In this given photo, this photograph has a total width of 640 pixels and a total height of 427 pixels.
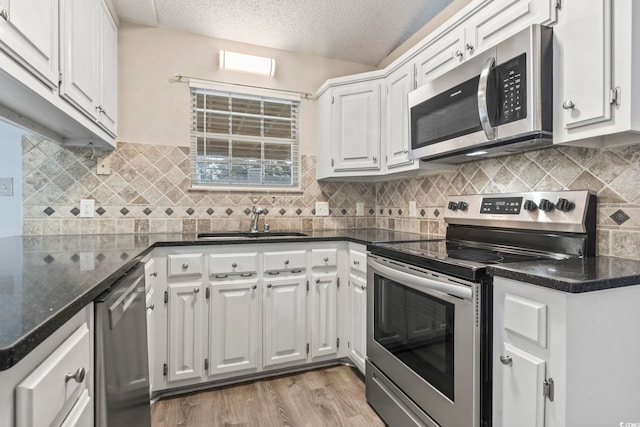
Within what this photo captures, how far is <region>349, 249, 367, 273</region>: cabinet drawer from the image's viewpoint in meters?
2.06

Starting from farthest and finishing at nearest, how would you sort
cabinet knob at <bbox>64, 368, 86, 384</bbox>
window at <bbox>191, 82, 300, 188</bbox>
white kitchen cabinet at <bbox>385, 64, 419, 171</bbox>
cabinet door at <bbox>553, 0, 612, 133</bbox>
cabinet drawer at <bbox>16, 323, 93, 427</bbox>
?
window at <bbox>191, 82, 300, 188</bbox> → white kitchen cabinet at <bbox>385, 64, 419, 171</bbox> → cabinet door at <bbox>553, 0, 612, 133</bbox> → cabinet knob at <bbox>64, 368, 86, 384</bbox> → cabinet drawer at <bbox>16, 323, 93, 427</bbox>

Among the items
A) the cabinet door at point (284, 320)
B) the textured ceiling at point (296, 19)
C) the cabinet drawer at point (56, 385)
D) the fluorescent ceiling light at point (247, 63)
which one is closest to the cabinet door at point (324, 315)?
the cabinet door at point (284, 320)

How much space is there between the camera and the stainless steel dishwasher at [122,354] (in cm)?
90

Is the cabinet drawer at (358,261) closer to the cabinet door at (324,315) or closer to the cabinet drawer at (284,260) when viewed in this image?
the cabinet door at (324,315)

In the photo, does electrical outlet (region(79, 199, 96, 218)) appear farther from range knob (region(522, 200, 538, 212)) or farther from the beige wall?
range knob (region(522, 200, 538, 212))

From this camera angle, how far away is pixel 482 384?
1.18 meters

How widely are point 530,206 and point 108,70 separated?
256 centimetres

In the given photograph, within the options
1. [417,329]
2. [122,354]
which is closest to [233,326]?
[122,354]

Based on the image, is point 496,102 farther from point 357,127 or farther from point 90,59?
point 90,59

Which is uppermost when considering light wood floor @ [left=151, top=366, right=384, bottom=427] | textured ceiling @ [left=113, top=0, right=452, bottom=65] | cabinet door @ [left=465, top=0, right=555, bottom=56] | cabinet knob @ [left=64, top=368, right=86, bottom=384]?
textured ceiling @ [left=113, top=0, right=452, bottom=65]

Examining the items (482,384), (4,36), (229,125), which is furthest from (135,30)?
(482,384)

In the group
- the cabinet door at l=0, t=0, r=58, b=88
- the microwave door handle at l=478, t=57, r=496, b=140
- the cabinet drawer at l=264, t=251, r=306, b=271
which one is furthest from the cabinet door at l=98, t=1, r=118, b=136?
the microwave door handle at l=478, t=57, r=496, b=140

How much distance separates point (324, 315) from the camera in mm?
2264

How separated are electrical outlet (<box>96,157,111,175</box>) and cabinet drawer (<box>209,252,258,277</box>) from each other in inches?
42.0
